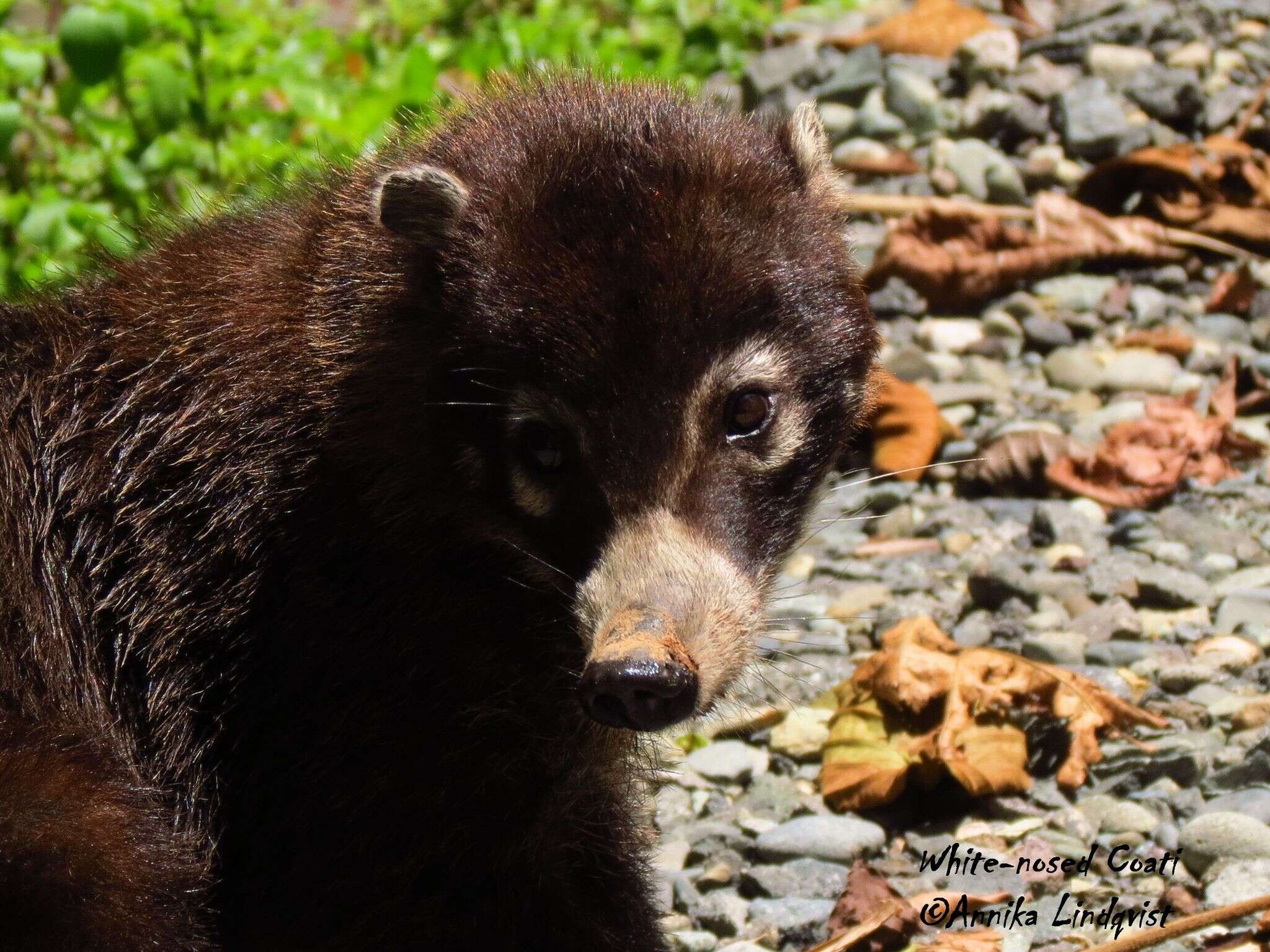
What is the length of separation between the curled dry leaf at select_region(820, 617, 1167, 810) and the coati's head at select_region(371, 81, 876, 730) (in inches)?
42.8

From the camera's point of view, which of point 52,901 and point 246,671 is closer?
point 52,901

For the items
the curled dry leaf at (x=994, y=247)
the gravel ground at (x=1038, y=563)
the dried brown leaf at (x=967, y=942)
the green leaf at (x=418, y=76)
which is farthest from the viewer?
the green leaf at (x=418, y=76)

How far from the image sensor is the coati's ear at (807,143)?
4.99 m

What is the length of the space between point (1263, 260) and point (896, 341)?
1951mm

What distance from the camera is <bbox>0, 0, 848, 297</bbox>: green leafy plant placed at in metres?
7.01

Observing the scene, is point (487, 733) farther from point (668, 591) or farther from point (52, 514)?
point (52, 514)

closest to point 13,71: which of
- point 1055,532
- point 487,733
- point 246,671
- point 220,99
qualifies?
point 220,99

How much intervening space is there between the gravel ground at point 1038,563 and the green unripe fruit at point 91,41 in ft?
9.34

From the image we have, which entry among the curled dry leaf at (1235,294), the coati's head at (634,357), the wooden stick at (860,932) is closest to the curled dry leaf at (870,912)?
the wooden stick at (860,932)

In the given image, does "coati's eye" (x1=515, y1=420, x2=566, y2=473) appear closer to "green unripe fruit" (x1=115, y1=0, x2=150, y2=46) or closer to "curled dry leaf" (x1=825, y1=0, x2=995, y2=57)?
"green unripe fruit" (x1=115, y1=0, x2=150, y2=46)

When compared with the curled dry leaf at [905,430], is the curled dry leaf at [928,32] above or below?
above

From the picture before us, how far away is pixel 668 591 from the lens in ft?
13.3

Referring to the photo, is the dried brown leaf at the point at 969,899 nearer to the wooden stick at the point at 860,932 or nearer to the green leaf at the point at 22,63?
the wooden stick at the point at 860,932

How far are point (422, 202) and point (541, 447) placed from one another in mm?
786
